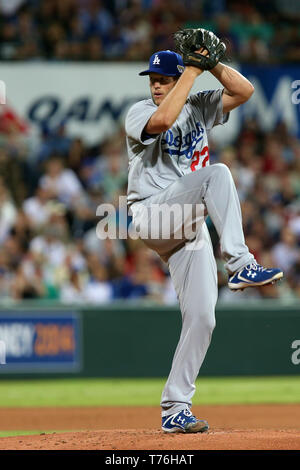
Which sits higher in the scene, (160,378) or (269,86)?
(269,86)

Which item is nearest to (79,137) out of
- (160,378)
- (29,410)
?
(160,378)

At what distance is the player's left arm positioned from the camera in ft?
17.3

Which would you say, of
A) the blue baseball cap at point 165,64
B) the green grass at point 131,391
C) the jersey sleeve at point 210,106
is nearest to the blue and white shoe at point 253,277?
the jersey sleeve at point 210,106

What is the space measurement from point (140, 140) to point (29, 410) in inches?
177

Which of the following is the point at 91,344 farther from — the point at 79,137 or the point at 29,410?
the point at 79,137

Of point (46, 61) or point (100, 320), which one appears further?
point (46, 61)

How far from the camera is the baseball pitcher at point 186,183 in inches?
199

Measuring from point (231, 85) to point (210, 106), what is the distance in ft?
0.73

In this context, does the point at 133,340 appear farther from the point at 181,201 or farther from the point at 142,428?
the point at 181,201

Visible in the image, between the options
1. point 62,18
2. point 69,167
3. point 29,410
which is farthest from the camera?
point 62,18

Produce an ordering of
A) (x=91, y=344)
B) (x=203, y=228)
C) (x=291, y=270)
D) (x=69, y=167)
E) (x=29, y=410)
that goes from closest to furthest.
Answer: (x=203, y=228)
(x=29, y=410)
(x=91, y=344)
(x=291, y=270)
(x=69, y=167)

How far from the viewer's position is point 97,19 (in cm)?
1440

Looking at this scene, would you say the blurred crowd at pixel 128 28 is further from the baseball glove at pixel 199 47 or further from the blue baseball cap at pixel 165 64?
the baseball glove at pixel 199 47

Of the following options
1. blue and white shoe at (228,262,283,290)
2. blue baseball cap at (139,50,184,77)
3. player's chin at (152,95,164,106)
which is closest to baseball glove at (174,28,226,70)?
blue baseball cap at (139,50,184,77)
